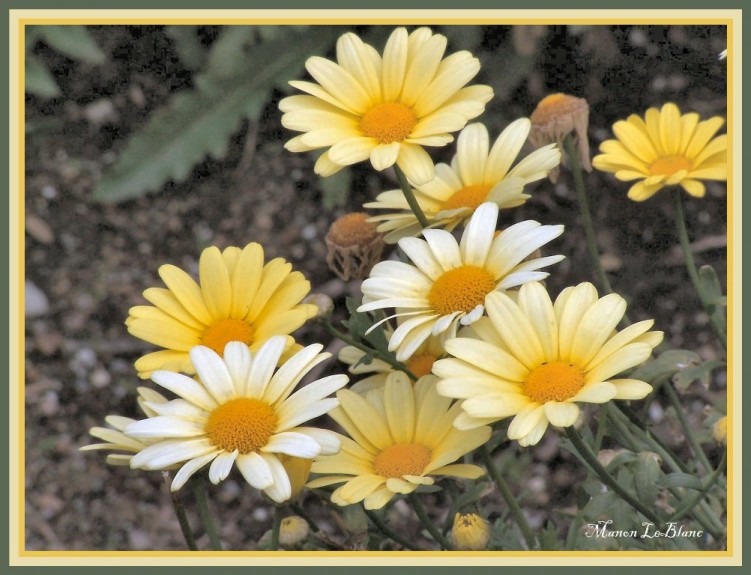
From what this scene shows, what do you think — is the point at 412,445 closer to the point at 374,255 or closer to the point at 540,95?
the point at 374,255

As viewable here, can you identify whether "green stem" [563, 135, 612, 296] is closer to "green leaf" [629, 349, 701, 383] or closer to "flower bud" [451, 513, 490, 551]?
"green leaf" [629, 349, 701, 383]

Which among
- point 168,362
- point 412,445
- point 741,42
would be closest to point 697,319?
point 741,42

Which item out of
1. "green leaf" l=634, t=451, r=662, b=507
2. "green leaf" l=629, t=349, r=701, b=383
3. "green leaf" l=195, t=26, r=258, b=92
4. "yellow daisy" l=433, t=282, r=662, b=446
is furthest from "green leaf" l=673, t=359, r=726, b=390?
"green leaf" l=195, t=26, r=258, b=92

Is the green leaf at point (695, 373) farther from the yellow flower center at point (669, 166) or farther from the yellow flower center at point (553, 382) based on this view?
the yellow flower center at point (553, 382)

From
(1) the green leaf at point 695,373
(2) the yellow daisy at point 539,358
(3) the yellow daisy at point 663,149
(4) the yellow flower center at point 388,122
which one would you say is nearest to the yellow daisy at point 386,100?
(4) the yellow flower center at point 388,122

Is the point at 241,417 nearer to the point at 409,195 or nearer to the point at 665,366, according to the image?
the point at 409,195

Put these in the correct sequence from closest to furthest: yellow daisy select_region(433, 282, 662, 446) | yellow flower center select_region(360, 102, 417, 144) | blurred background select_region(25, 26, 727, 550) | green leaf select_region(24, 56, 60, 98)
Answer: yellow daisy select_region(433, 282, 662, 446), yellow flower center select_region(360, 102, 417, 144), blurred background select_region(25, 26, 727, 550), green leaf select_region(24, 56, 60, 98)
